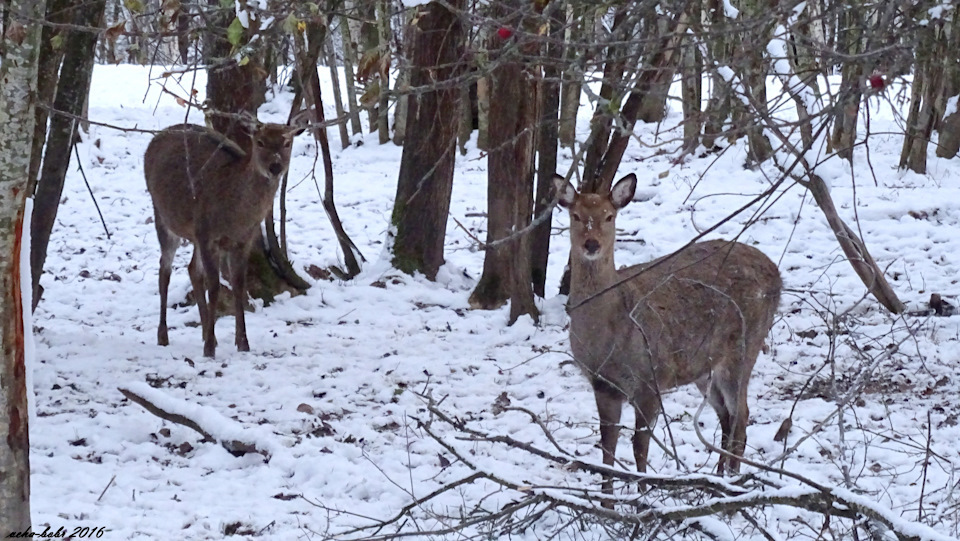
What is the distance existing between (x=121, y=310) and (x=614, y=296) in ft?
16.7

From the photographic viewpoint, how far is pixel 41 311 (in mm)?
8742

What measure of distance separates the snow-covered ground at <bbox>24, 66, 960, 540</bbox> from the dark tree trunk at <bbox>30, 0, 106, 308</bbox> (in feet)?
3.10

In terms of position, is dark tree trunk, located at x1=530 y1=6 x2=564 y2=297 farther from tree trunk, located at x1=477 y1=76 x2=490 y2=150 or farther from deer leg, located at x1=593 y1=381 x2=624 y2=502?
tree trunk, located at x1=477 y1=76 x2=490 y2=150

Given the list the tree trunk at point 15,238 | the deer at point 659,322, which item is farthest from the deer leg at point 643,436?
the tree trunk at point 15,238

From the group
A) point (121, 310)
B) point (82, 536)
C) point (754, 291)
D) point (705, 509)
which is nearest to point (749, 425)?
point (754, 291)

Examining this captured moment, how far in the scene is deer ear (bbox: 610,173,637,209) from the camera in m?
5.86

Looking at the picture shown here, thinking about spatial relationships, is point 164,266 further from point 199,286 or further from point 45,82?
point 45,82

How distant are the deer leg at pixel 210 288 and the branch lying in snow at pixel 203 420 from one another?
170 cm

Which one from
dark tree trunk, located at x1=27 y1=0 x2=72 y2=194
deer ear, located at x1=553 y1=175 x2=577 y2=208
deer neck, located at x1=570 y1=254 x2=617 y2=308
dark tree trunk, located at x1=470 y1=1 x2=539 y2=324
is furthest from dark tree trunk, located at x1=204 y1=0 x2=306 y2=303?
deer neck, located at x1=570 y1=254 x2=617 y2=308

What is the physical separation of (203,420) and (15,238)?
7.58 feet

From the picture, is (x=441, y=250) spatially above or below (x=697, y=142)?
below

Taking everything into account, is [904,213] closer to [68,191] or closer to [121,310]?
[121,310]

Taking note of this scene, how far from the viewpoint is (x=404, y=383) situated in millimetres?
6977

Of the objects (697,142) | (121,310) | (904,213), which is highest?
(697,142)
